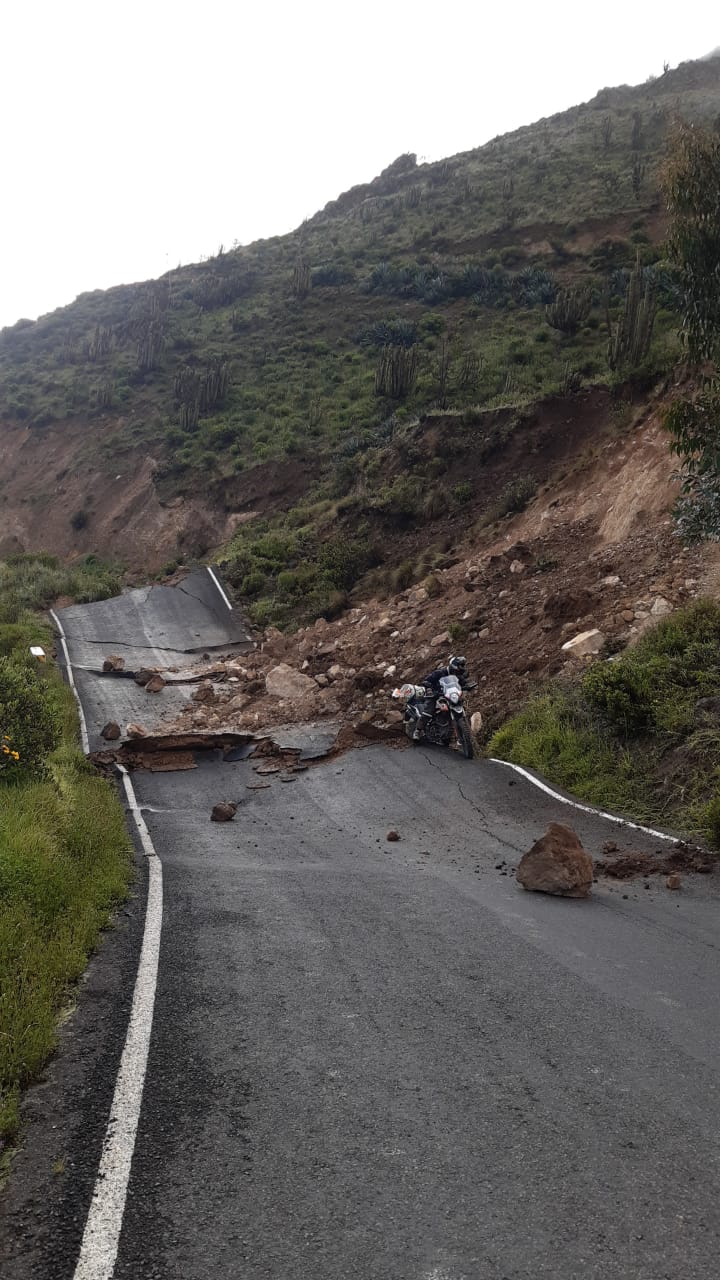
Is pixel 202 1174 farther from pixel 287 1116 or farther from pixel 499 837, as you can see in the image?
pixel 499 837

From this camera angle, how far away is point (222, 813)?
39.1 ft

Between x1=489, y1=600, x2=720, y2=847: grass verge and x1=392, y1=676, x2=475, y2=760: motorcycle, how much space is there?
60 centimetres

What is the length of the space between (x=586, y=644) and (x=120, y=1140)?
1291 centimetres

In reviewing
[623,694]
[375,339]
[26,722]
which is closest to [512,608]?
[623,694]

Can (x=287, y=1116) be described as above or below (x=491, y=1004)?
above

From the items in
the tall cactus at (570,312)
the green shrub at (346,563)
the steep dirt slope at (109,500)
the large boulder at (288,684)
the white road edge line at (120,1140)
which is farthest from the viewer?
the steep dirt slope at (109,500)

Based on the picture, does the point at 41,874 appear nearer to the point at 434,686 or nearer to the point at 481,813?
the point at 481,813

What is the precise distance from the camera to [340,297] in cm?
5491

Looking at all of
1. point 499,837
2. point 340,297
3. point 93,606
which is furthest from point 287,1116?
point 340,297

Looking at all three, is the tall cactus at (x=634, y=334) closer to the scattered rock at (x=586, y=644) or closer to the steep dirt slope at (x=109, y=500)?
the scattered rock at (x=586, y=644)

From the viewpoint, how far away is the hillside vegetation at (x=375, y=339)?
3084 centimetres

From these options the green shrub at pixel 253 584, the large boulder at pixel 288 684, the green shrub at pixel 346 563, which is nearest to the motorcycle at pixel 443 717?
the large boulder at pixel 288 684

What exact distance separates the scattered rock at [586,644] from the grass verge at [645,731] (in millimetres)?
1086

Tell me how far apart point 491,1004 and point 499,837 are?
504 cm
